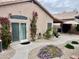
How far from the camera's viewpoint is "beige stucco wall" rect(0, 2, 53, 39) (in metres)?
23.4

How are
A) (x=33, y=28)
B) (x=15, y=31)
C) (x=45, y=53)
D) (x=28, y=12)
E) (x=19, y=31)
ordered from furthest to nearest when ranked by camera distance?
(x=33, y=28)
(x=28, y=12)
(x=19, y=31)
(x=15, y=31)
(x=45, y=53)

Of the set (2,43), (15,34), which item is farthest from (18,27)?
(2,43)

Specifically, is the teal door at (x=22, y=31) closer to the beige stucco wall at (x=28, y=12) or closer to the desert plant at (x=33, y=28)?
the beige stucco wall at (x=28, y=12)

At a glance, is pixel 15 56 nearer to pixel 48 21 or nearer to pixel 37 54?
pixel 37 54

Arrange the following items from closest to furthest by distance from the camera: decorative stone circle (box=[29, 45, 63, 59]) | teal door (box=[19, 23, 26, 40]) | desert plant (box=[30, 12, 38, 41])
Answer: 1. decorative stone circle (box=[29, 45, 63, 59])
2. teal door (box=[19, 23, 26, 40])
3. desert plant (box=[30, 12, 38, 41])

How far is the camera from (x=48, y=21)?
114ft

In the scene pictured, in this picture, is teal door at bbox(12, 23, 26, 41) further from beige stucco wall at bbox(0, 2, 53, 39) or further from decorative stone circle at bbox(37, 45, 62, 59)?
decorative stone circle at bbox(37, 45, 62, 59)

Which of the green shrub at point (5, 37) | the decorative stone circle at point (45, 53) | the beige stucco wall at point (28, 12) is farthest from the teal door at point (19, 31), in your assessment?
the decorative stone circle at point (45, 53)

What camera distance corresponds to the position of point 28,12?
27984mm

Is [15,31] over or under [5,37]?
over

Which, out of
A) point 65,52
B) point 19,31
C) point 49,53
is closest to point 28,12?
point 19,31

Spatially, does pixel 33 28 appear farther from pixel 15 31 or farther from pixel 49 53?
pixel 49 53

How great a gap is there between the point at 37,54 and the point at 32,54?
51cm

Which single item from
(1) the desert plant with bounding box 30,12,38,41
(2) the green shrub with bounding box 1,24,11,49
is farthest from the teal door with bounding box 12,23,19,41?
(1) the desert plant with bounding box 30,12,38,41
